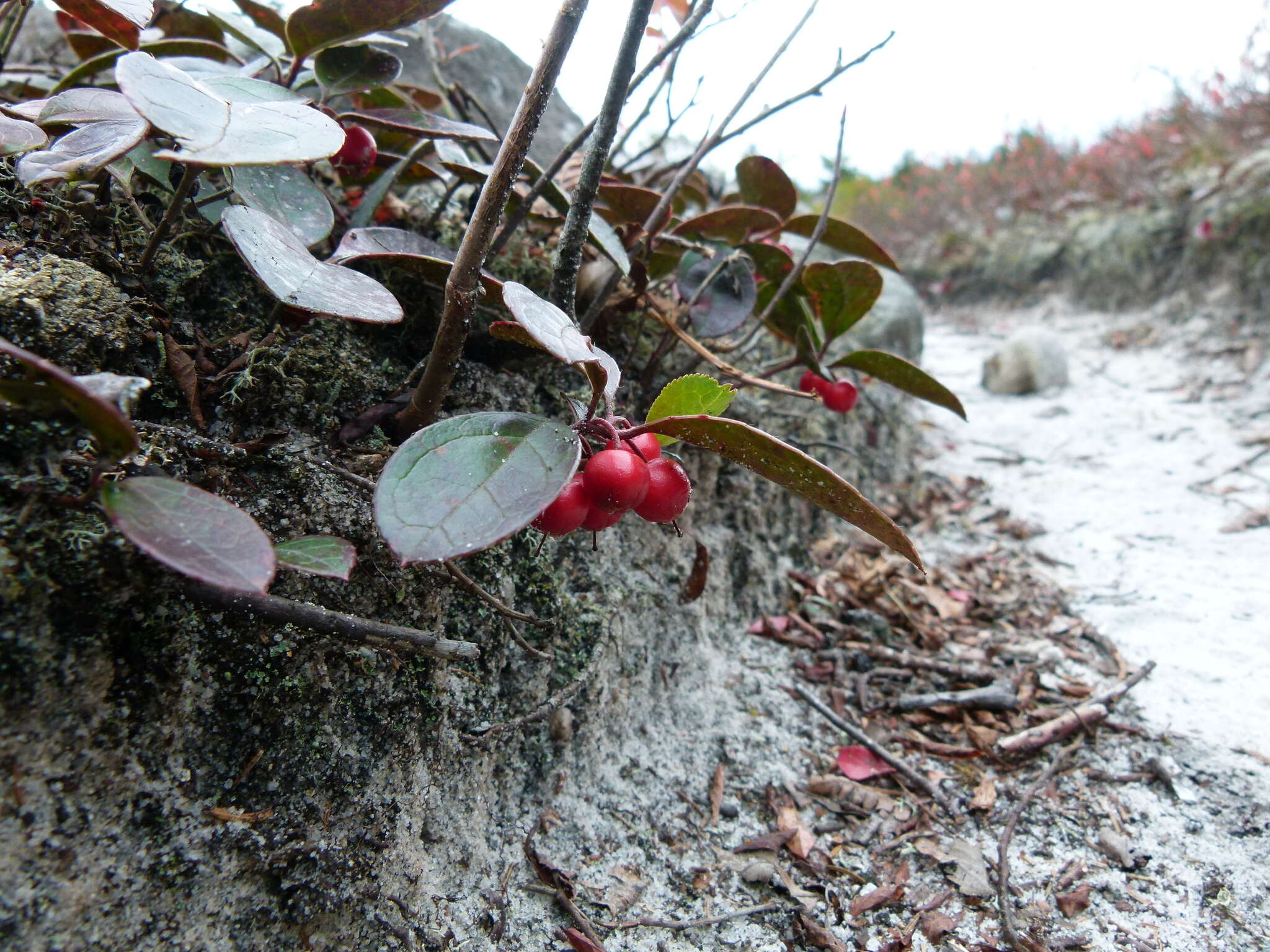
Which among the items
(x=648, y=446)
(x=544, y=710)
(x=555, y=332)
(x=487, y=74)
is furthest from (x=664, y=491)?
(x=487, y=74)

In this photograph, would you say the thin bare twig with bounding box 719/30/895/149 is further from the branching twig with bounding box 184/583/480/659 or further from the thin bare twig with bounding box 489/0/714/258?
the branching twig with bounding box 184/583/480/659

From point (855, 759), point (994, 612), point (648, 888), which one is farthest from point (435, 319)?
point (994, 612)

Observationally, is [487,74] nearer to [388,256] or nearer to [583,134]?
[583,134]

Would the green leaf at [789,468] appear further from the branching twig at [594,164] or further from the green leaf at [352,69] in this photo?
the green leaf at [352,69]

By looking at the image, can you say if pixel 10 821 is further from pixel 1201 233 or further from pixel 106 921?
pixel 1201 233

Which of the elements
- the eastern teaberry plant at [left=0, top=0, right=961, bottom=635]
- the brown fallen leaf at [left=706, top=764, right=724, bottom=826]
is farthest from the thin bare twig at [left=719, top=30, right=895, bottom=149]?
the brown fallen leaf at [left=706, top=764, right=724, bottom=826]

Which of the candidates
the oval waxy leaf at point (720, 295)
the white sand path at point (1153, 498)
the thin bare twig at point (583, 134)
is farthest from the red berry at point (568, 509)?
the white sand path at point (1153, 498)
